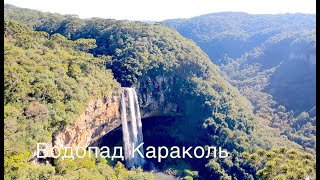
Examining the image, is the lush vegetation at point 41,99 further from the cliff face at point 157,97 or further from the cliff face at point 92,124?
the cliff face at point 157,97

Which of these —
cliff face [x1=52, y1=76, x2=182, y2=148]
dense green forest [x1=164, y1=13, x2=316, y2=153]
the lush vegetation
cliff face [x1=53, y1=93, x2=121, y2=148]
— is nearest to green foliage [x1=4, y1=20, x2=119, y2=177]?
the lush vegetation

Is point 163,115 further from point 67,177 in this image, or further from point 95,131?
point 67,177

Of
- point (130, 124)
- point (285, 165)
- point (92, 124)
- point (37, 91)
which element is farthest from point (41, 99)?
point (130, 124)

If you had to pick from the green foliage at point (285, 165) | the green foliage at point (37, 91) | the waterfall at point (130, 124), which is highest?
the green foliage at point (37, 91)

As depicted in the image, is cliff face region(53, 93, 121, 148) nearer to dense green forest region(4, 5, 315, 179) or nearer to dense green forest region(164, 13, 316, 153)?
dense green forest region(4, 5, 315, 179)

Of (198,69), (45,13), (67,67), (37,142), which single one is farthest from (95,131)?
(45,13)

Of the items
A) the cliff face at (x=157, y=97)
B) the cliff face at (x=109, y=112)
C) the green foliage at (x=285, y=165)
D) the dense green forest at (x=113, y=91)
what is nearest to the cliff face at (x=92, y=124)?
the cliff face at (x=109, y=112)
